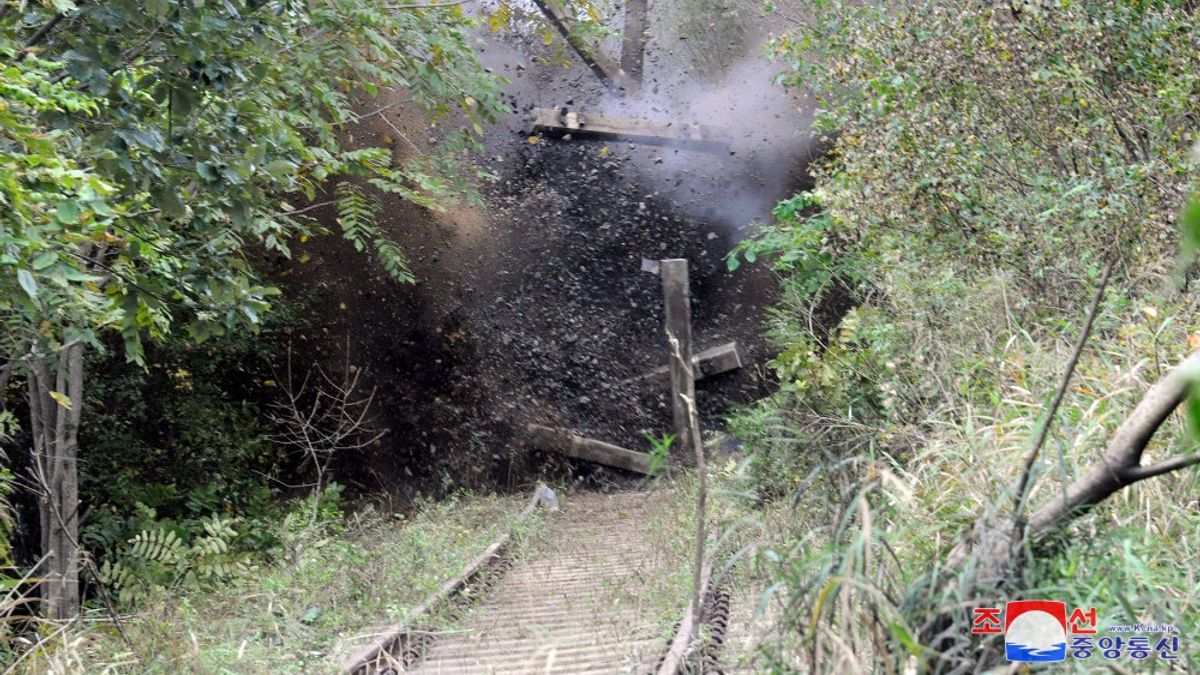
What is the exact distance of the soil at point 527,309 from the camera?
13.6 meters

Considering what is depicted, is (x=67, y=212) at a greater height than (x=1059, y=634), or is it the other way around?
(x=67, y=212)

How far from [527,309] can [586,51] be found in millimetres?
3673

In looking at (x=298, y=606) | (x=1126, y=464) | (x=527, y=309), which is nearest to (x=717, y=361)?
(x=527, y=309)

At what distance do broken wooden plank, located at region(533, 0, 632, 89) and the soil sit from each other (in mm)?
1077

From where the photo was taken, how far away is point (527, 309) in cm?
1448

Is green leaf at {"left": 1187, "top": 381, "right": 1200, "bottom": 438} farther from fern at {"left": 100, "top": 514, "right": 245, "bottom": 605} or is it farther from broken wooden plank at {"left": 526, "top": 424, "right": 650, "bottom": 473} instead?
broken wooden plank at {"left": 526, "top": 424, "right": 650, "bottom": 473}

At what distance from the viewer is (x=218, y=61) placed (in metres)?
4.93

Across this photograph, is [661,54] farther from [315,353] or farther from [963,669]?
[963,669]

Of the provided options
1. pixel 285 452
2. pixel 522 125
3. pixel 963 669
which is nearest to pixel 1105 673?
pixel 963 669

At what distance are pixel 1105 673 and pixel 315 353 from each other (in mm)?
11945

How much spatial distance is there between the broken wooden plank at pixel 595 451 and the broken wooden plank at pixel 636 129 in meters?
4.61

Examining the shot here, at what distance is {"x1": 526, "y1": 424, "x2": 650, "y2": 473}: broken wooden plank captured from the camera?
1319cm

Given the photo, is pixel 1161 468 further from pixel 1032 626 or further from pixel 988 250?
pixel 988 250

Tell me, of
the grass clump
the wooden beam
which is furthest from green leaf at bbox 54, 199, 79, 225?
the wooden beam
